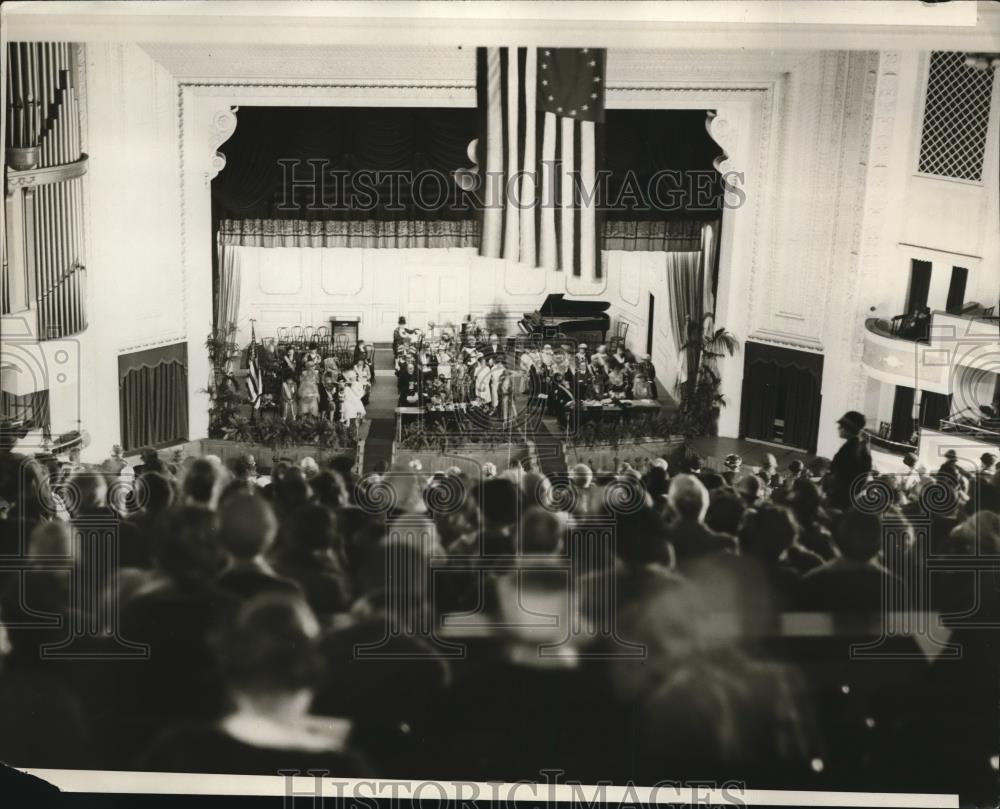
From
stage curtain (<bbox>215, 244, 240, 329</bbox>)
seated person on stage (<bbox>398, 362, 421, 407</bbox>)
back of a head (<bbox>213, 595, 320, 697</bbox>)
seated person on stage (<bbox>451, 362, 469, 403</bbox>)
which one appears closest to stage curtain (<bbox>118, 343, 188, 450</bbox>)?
stage curtain (<bbox>215, 244, 240, 329</bbox>)

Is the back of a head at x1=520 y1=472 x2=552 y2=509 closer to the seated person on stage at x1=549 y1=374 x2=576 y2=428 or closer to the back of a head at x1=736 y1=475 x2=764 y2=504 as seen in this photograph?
the seated person on stage at x1=549 y1=374 x2=576 y2=428

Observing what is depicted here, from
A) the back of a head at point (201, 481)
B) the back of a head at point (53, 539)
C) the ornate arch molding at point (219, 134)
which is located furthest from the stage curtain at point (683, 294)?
the back of a head at point (53, 539)

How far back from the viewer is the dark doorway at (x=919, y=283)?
9742 mm

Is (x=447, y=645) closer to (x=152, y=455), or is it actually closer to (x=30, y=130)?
(x=152, y=455)

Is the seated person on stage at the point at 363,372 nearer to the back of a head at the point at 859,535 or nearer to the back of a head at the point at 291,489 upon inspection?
the back of a head at the point at 291,489

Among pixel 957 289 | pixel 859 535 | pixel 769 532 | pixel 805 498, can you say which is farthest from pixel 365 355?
pixel 957 289

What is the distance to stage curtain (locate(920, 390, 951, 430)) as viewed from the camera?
9.83m

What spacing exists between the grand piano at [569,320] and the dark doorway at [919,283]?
2.36 meters

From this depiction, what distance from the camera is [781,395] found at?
998cm

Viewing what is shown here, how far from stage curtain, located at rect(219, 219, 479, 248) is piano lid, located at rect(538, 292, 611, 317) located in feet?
2.43

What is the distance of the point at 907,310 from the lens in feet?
32.1

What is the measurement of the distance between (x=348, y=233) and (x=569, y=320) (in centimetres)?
187

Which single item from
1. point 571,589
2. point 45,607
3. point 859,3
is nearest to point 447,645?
point 571,589

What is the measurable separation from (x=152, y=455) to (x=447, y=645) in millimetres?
2765
